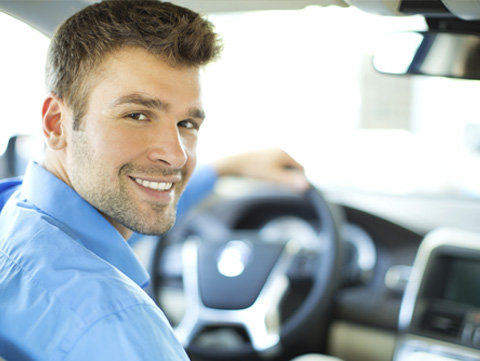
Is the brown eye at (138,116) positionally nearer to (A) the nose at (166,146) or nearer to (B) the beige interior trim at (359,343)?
(A) the nose at (166,146)

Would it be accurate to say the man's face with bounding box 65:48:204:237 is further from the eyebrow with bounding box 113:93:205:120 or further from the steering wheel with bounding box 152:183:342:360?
the steering wheel with bounding box 152:183:342:360

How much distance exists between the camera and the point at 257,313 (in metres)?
2.23

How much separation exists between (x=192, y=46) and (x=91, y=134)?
0.87 ft

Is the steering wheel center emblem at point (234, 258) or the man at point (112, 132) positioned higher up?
the man at point (112, 132)

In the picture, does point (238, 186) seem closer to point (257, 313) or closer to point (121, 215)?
point (257, 313)

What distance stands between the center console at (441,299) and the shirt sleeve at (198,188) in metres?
0.83

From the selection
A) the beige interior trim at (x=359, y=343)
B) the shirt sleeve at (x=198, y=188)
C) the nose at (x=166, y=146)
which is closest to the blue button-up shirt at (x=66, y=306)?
the nose at (x=166, y=146)

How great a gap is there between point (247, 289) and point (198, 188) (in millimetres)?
531

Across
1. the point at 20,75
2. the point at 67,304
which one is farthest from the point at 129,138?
the point at 20,75

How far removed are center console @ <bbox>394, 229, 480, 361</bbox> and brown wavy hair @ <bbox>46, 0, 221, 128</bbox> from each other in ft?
4.37

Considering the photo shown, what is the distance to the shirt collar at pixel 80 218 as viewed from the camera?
3.63ft

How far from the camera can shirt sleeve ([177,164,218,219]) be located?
192 cm

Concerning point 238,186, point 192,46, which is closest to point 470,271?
point 238,186

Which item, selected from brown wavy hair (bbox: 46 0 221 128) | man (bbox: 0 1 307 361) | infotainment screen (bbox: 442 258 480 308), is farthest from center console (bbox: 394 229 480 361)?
brown wavy hair (bbox: 46 0 221 128)
